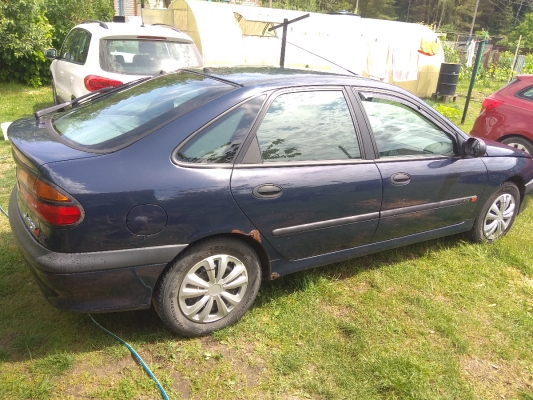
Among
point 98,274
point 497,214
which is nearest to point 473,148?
point 497,214

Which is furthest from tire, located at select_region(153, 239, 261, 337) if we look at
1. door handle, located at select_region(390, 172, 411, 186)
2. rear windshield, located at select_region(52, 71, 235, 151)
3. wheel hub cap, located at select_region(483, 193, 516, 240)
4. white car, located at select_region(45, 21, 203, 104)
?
white car, located at select_region(45, 21, 203, 104)

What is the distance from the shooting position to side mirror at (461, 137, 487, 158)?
373 cm

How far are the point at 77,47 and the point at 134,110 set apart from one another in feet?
15.9

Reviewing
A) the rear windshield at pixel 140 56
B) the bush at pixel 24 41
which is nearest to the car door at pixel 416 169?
the rear windshield at pixel 140 56

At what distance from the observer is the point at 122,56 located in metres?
6.32

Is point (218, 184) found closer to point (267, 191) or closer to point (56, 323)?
point (267, 191)

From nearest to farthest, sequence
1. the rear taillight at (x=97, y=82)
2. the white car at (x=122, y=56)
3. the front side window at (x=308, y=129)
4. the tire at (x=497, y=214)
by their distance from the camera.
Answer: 1. the front side window at (x=308, y=129)
2. the tire at (x=497, y=214)
3. the rear taillight at (x=97, y=82)
4. the white car at (x=122, y=56)

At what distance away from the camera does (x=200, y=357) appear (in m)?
2.71

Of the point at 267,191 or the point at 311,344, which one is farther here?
the point at 311,344

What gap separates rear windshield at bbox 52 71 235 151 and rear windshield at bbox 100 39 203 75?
3.00 m

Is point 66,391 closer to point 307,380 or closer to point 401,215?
point 307,380

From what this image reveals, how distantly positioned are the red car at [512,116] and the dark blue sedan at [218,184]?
10.6 ft

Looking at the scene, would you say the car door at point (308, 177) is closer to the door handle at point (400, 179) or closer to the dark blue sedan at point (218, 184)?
the dark blue sedan at point (218, 184)

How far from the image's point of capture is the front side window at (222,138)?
262cm
